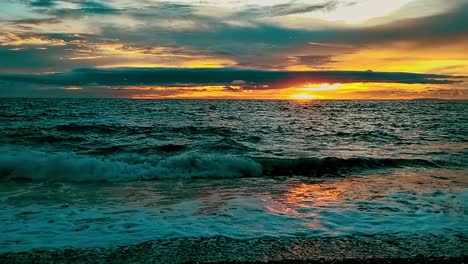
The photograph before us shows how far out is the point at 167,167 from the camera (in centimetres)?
1445

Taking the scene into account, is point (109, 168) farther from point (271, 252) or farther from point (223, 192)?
point (271, 252)

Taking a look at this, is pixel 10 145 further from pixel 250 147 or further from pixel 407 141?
pixel 407 141

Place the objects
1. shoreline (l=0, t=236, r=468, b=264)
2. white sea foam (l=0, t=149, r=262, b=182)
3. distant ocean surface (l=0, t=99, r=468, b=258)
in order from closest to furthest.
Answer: shoreline (l=0, t=236, r=468, b=264), distant ocean surface (l=0, t=99, r=468, b=258), white sea foam (l=0, t=149, r=262, b=182)

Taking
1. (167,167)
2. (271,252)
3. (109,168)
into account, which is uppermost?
(271,252)

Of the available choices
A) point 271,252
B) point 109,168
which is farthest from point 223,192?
point 109,168

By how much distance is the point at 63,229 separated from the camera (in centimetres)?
675

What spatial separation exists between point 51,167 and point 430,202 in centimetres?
1143

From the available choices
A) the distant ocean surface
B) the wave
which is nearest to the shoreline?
the distant ocean surface

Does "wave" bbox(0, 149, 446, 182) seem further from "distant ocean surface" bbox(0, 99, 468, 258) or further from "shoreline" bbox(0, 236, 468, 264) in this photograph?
"shoreline" bbox(0, 236, 468, 264)

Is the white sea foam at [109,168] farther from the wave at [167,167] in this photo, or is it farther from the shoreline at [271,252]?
the shoreline at [271,252]

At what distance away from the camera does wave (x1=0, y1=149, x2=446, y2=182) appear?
13.0 meters

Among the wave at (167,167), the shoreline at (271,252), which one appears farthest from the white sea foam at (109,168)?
the shoreline at (271,252)

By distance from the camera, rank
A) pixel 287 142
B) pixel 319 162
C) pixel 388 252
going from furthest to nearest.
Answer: pixel 287 142 < pixel 319 162 < pixel 388 252

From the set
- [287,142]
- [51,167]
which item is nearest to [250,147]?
[287,142]
